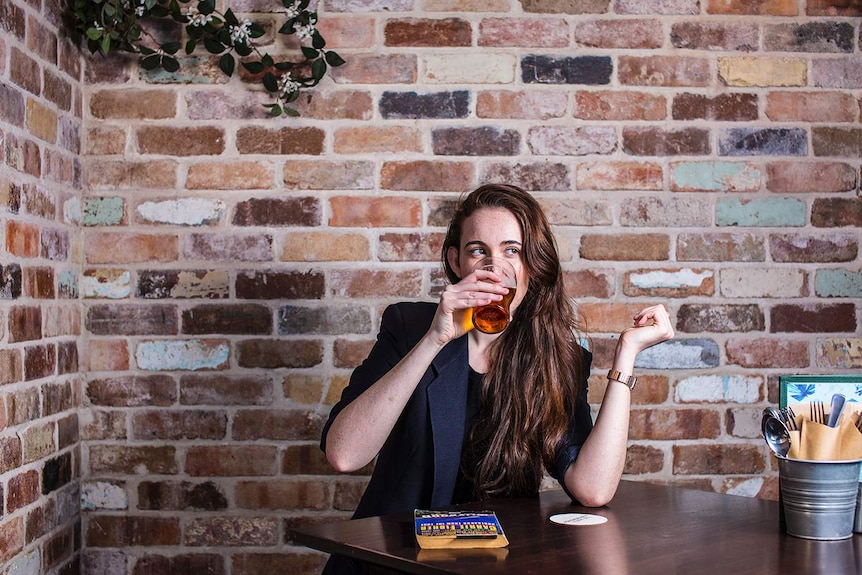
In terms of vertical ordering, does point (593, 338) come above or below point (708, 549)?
above

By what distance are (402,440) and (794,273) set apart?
126 cm

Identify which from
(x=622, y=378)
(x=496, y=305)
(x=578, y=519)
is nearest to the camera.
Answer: (x=578, y=519)

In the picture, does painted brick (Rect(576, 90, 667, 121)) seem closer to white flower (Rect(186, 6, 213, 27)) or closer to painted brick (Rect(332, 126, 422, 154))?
painted brick (Rect(332, 126, 422, 154))

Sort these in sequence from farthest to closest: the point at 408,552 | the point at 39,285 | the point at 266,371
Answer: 1. the point at 266,371
2. the point at 39,285
3. the point at 408,552

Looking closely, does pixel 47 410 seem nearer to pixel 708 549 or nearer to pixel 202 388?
pixel 202 388

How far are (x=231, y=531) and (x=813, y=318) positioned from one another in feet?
5.50

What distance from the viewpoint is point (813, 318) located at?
7.93ft

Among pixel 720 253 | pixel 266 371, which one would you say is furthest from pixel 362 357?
pixel 720 253

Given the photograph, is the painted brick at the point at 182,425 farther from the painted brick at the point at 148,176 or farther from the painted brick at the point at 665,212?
the painted brick at the point at 665,212

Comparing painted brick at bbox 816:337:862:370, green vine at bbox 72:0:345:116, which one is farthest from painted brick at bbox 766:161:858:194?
green vine at bbox 72:0:345:116

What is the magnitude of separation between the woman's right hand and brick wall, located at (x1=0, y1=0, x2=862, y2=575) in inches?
27.2

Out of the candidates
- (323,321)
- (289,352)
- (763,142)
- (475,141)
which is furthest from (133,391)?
(763,142)

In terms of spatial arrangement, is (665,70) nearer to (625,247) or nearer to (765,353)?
(625,247)

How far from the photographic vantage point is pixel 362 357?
7.73ft
